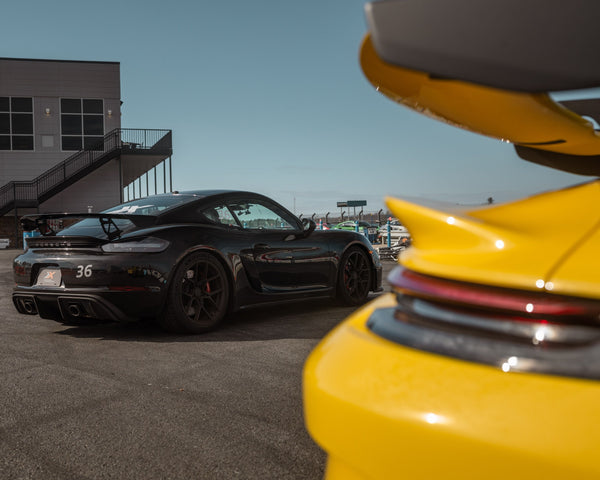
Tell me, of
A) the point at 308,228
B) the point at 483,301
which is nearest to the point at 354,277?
the point at 308,228

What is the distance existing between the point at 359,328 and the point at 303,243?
450 cm

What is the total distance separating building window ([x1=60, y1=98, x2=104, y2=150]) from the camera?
30.4 m

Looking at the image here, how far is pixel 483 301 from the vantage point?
3.57 ft

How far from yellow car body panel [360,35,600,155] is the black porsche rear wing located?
12.7 ft

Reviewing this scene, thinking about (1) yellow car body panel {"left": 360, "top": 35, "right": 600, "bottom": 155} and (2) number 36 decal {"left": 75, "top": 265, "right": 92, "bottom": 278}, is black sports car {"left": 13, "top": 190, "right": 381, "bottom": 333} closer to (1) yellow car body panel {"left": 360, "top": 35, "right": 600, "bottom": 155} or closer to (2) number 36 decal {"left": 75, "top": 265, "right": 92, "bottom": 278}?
(2) number 36 decal {"left": 75, "top": 265, "right": 92, "bottom": 278}

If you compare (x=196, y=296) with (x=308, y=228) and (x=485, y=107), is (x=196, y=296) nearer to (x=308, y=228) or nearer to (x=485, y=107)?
(x=308, y=228)

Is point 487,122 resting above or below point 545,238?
above

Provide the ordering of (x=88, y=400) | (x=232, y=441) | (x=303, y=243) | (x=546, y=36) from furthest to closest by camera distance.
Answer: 1. (x=303, y=243)
2. (x=88, y=400)
3. (x=232, y=441)
4. (x=546, y=36)

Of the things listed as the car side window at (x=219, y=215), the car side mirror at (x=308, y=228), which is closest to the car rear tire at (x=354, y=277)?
the car side mirror at (x=308, y=228)

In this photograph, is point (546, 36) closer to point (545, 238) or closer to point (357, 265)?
point (545, 238)

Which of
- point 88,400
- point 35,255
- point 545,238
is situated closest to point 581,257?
point 545,238

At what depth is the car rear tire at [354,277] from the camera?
631cm

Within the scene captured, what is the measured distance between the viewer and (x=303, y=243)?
582 centimetres

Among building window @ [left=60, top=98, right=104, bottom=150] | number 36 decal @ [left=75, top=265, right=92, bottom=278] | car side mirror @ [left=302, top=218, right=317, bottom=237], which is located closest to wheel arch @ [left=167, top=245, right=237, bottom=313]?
number 36 decal @ [left=75, top=265, right=92, bottom=278]
